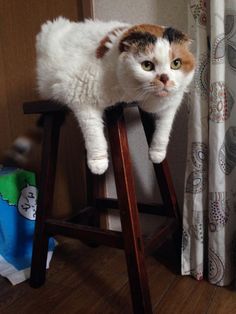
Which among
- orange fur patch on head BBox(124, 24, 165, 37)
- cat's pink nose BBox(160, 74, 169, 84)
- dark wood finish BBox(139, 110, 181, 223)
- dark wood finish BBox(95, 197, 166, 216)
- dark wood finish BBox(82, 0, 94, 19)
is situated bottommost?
dark wood finish BBox(95, 197, 166, 216)

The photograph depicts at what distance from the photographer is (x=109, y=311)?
32.9 inches

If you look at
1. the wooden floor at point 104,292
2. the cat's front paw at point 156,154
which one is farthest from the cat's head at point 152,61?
the wooden floor at point 104,292

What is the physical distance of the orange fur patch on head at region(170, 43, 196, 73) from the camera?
637 mm

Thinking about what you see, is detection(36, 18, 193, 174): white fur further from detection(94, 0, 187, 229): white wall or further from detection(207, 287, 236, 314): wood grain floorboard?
detection(207, 287, 236, 314): wood grain floorboard

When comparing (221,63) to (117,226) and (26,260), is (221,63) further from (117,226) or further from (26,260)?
(26,260)

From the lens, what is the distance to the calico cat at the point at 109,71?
625mm

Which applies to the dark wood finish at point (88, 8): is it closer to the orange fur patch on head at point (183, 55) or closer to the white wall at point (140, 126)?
the white wall at point (140, 126)

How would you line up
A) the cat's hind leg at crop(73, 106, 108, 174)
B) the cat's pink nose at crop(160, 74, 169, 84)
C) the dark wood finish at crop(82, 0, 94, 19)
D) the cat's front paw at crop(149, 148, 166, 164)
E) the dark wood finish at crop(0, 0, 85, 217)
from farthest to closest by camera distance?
the dark wood finish at crop(0, 0, 85, 217) < the dark wood finish at crop(82, 0, 94, 19) < the cat's front paw at crop(149, 148, 166, 164) < the cat's hind leg at crop(73, 106, 108, 174) < the cat's pink nose at crop(160, 74, 169, 84)

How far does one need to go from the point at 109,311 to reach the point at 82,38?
2.49 ft

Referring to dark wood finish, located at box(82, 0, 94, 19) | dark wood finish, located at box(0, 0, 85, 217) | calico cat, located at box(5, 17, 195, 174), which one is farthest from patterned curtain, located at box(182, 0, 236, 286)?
dark wood finish, located at box(0, 0, 85, 217)

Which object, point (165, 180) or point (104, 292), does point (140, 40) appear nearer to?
point (165, 180)

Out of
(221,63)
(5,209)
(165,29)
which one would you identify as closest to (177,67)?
(165,29)

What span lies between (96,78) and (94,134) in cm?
14

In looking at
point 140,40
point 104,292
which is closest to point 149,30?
point 140,40
